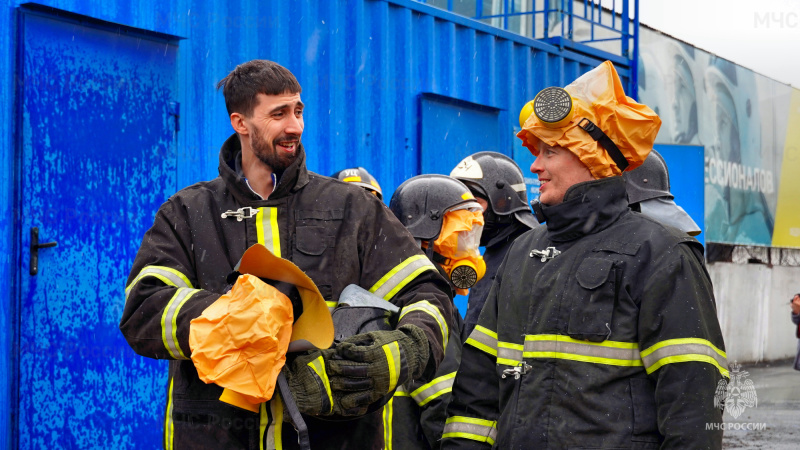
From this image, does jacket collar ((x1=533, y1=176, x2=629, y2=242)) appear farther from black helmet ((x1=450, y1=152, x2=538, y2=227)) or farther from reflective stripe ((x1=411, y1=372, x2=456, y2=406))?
black helmet ((x1=450, y1=152, x2=538, y2=227))

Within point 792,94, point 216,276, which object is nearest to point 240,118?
point 216,276

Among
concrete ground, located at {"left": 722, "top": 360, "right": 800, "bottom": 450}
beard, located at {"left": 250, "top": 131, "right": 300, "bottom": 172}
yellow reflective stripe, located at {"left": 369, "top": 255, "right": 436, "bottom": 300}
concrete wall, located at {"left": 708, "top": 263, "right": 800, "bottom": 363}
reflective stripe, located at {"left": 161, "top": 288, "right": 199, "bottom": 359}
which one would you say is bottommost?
concrete ground, located at {"left": 722, "top": 360, "right": 800, "bottom": 450}

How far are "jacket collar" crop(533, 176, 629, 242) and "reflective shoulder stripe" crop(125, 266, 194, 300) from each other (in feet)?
4.20

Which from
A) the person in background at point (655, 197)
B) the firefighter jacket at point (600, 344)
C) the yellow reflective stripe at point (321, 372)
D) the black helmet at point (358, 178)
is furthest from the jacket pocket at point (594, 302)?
the black helmet at point (358, 178)

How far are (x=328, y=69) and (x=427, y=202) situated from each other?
3397 millimetres

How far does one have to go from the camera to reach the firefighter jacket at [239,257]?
303cm

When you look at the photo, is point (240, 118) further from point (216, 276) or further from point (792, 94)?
point (792, 94)

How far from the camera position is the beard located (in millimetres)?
3367

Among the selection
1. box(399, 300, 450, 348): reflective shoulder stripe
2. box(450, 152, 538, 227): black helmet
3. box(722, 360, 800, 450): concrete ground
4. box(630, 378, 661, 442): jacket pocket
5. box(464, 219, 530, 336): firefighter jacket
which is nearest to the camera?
box(630, 378, 661, 442): jacket pocket

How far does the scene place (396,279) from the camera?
329cm

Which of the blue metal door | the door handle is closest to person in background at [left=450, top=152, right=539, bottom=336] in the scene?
the blue metal door

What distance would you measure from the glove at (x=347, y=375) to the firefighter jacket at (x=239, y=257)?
161mm

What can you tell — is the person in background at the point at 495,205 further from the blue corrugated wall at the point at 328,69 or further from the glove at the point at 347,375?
→ the glove at the point at 347,375

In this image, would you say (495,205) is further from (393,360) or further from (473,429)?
(393,360)
